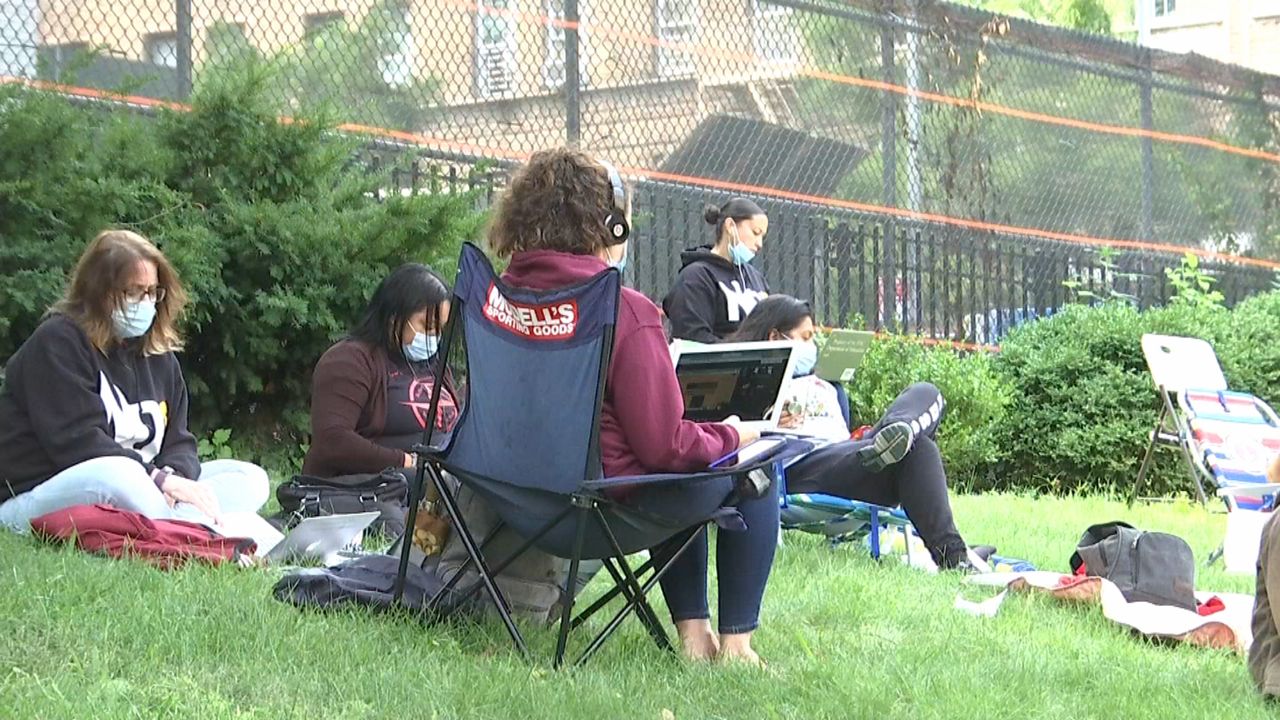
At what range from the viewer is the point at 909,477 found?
7195 millimetres

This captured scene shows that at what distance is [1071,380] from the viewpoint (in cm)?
1208

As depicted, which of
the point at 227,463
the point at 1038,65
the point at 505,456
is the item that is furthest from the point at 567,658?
the point at 1038,65

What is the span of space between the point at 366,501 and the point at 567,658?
204 cm

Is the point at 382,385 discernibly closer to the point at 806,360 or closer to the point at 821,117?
the point at 806,360

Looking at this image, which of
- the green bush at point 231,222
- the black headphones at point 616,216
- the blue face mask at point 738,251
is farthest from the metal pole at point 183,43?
the black headphones at point 616,216

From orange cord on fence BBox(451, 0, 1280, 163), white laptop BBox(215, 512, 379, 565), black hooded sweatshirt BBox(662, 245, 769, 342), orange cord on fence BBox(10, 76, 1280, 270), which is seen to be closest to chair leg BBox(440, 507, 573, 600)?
white laptop BBox(215, 512, 379, 565)

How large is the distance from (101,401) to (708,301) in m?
3.26

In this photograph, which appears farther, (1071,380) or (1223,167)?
(1223,167)

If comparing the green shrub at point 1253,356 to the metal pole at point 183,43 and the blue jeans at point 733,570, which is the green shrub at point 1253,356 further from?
the blue jeans at point 733,570

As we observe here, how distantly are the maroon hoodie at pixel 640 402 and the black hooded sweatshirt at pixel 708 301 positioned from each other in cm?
349

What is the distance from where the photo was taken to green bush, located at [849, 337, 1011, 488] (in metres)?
11.1

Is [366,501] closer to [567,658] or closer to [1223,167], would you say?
[567,658]

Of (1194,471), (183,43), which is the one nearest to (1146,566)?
(1194,471)

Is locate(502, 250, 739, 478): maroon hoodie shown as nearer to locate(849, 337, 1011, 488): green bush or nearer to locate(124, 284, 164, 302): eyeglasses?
locate(124, 284, 164, 302): eyeglasses
